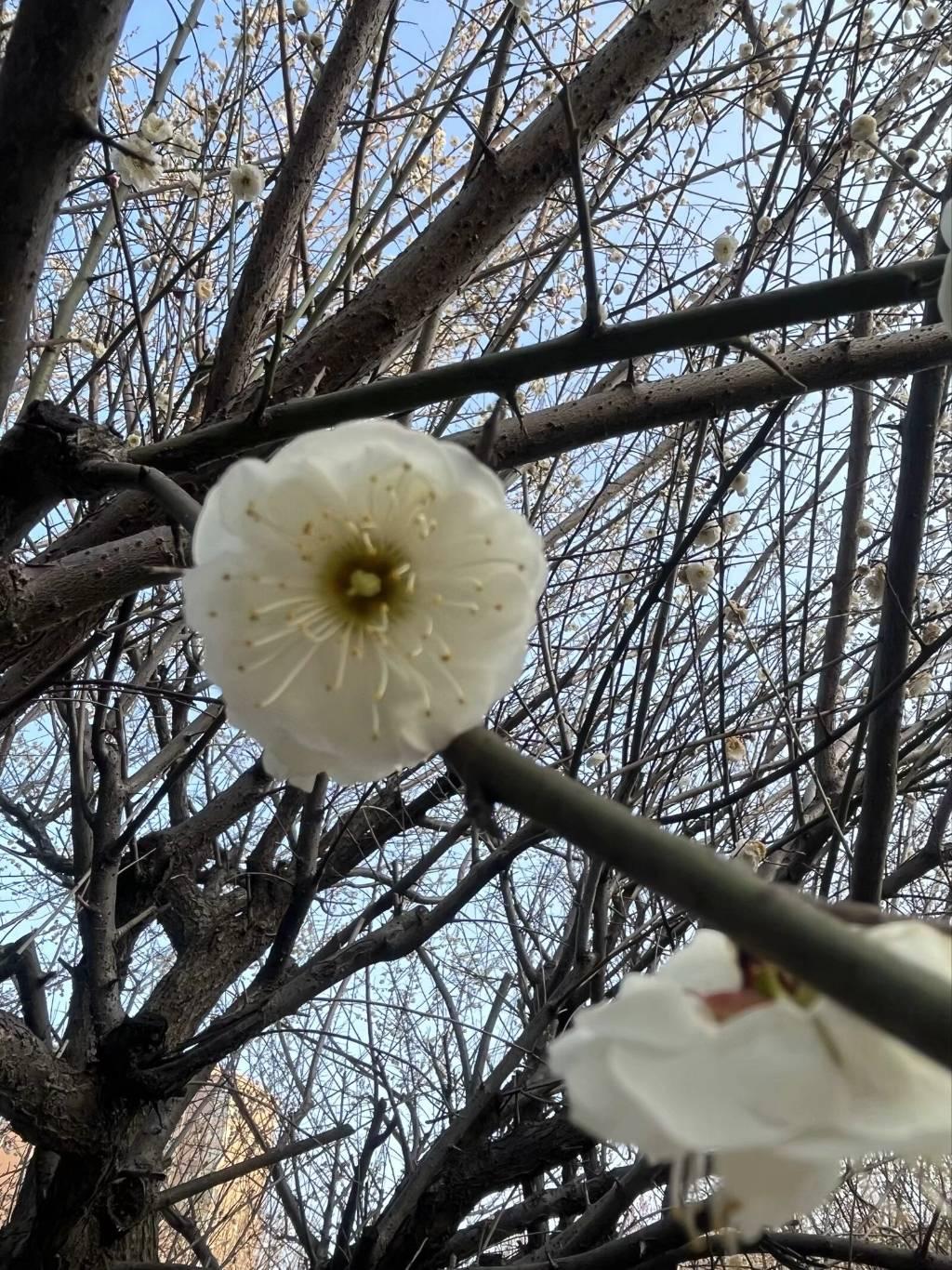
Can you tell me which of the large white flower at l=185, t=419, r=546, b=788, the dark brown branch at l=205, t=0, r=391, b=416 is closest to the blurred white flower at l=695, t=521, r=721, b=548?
the dark brown branch at l=205, t=0, r=391, b=416

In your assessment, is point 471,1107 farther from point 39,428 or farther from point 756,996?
point 756,996

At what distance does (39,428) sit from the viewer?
1.81 m

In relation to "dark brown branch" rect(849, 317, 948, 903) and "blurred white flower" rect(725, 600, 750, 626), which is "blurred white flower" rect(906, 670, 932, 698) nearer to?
"blurred white flower" rect(725, 600, 750, 626)

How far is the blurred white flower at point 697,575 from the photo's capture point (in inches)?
135

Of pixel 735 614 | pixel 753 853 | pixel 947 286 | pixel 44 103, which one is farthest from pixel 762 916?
pixel 735 614

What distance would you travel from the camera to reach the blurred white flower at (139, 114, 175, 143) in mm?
3287

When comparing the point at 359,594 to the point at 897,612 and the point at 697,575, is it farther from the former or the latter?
the point at 697,575

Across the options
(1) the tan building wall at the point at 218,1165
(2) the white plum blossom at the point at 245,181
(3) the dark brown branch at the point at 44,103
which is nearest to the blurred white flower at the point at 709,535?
(2) the white plum blossom at the point at 245,181

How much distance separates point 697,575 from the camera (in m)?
3.49

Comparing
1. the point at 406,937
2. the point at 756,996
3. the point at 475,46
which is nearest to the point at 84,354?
the point at 475,46

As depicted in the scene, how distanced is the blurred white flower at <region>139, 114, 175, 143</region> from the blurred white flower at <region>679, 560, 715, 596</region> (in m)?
2.40

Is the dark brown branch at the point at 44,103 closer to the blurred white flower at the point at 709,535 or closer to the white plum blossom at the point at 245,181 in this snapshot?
the white plum blossom at the point at 245,181

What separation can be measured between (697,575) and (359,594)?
266 cm

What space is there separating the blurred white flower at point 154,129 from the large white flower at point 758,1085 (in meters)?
3.53
